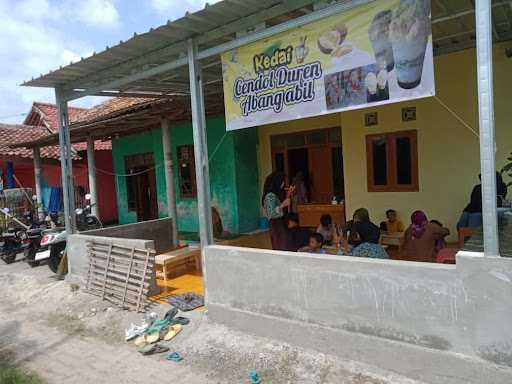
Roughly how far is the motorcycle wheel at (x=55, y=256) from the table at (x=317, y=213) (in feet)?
16.2

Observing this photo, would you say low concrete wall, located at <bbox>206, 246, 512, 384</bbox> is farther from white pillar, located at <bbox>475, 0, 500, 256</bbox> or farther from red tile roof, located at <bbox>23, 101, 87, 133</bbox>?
red tile roof, located at <bbox>23, 101, 87, 133</bbox>

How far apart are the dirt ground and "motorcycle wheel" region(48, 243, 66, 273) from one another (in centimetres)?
158

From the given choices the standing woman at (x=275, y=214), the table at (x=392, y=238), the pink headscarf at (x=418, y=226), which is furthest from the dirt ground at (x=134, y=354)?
the table at (x=392, y=238)

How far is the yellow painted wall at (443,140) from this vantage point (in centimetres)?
655

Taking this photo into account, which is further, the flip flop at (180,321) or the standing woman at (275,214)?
the standing woman at (275,214)

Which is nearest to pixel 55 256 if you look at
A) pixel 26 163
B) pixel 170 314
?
pixel 170 314

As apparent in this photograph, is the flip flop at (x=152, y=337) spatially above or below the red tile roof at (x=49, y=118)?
below

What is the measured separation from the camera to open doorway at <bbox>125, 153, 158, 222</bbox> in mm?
13680

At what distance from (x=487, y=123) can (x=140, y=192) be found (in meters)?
12.2

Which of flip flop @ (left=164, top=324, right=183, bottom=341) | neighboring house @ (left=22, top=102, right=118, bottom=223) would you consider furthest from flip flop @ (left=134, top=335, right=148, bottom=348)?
neighboring house @ (left=22, top=102, right=118, bottom=223)

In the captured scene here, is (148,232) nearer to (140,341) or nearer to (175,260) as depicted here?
(175,260)

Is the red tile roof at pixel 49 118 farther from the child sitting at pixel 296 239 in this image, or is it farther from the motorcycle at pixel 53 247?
the child sitting at pixel 296 239

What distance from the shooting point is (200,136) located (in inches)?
201

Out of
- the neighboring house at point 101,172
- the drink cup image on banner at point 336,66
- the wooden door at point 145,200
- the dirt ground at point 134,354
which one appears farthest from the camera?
Answer: the neighboring house at point 101,172
